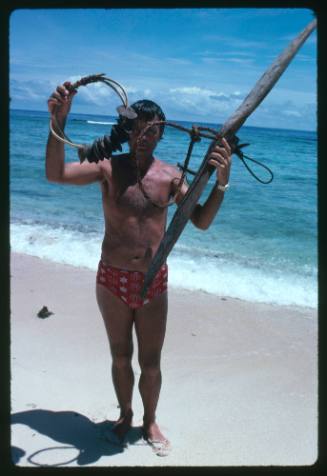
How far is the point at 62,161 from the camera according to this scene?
2.64 meters

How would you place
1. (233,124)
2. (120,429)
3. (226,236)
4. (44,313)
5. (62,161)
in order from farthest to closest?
(226,236) < (44,313) < (120,429) < (62,161) < (233,124)

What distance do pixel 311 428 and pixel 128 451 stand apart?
1.18m

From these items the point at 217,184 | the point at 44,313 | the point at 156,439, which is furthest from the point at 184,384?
the point at 217,184

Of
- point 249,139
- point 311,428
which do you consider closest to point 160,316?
point 311,428

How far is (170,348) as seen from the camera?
482 centimetres

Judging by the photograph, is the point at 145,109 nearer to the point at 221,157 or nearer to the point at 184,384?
the point at 221,157

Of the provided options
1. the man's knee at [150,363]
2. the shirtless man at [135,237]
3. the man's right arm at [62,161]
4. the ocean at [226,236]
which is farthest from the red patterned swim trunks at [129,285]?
the ocean at [226,236]

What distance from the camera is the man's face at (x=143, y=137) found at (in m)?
2.87

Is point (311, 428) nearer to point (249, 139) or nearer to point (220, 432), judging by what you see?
point (220, 432)

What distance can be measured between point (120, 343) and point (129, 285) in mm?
358

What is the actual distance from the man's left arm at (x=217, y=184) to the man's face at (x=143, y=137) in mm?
286

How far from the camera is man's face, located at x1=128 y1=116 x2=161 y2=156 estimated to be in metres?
2.87

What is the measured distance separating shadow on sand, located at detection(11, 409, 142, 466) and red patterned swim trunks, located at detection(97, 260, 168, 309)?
2.65ft

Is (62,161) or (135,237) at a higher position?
(62,161)
